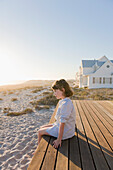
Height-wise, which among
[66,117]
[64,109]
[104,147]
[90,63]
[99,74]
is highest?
[90,63]

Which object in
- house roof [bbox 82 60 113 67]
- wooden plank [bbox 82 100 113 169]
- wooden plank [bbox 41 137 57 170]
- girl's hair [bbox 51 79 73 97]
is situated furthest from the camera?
house roof [bbox 82 60 113 67]

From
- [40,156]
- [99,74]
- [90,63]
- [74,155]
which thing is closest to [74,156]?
[74,155]

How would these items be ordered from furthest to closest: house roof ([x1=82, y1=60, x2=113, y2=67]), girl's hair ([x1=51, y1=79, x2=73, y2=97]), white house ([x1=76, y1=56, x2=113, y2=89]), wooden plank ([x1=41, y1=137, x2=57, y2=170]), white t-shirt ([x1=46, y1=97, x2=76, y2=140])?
house roof ([x1=82, y1=60, x2=113, y2=67]) → white house ([x1=76, y1=56, x2=113, y2=89]) → girl's hair ([x1=51, y1=79, x2=73, y2=97]) → white t-shirt ([x1=46, y1=97, x2=76, y2=140]) → wooden plank ([x1=41, y1=137, x2=57, y2=170])

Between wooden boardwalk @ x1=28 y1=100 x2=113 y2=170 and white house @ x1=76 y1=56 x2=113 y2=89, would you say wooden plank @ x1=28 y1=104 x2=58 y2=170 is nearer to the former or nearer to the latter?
wooden boardwalk @ x1=28 y1=100 x2=113 y2=170

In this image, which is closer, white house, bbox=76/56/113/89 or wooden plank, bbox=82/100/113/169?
wooden plank, bbox=82/100/113/169

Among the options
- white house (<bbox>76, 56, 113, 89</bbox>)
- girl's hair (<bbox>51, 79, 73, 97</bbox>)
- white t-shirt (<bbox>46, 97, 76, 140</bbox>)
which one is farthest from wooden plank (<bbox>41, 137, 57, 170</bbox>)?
white house (<bbox>76, 56, 113, 89</bbox>)

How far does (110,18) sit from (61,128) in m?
10.1

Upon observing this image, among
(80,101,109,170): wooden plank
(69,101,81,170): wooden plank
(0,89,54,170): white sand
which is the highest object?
(69,101,81,170): wooden plank

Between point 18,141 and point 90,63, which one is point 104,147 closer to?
point 18,141

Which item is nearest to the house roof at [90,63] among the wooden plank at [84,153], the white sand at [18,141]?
the white sand at [18,141]

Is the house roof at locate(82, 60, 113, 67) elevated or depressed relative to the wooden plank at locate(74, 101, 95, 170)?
elevated

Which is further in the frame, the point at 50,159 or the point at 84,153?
the point at 84,153

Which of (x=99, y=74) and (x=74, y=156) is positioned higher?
(x=99, y=74)

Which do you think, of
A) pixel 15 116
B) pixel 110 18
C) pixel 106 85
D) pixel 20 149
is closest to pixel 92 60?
pixel 106 85
